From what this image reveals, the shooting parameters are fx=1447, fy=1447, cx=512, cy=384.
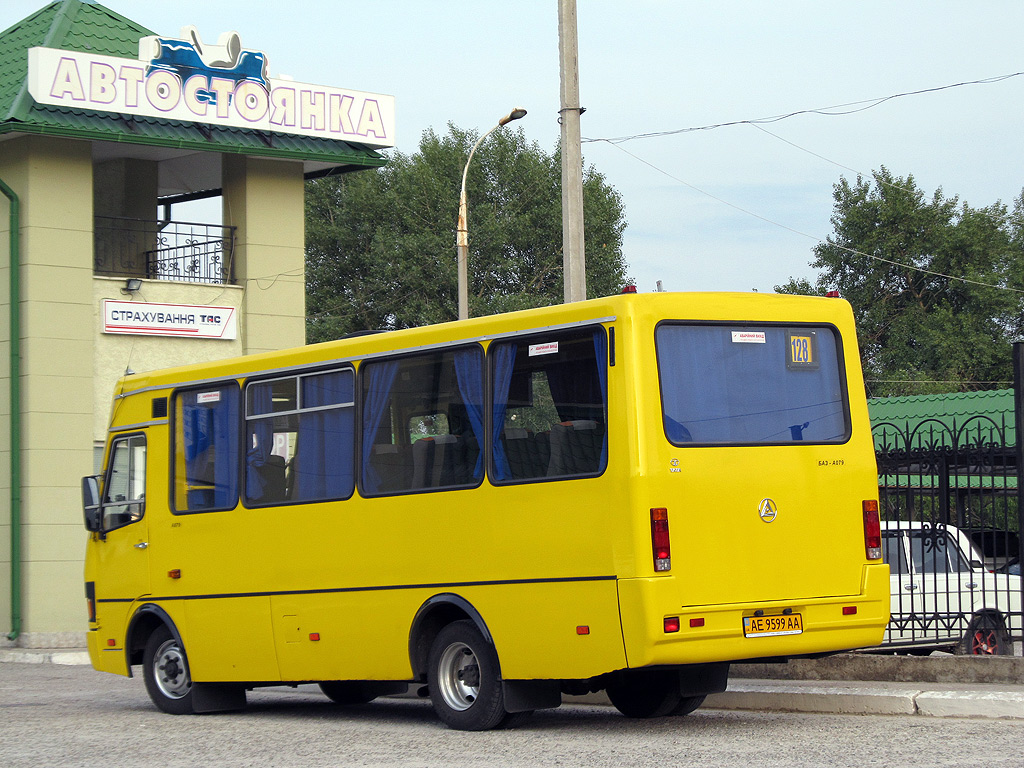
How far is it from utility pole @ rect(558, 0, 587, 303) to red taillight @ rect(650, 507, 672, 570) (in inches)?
216

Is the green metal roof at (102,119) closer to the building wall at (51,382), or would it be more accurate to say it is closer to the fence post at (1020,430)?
the building wall at (51,382)

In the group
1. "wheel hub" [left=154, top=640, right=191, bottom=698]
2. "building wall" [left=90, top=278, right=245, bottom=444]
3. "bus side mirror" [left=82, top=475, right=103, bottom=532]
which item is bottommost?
"wheel hub" [left=154, top=640, right=191, bottom=698]

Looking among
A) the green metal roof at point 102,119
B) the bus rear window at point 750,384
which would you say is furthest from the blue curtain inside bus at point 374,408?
the green metal roof at point 102,119

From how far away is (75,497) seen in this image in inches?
856

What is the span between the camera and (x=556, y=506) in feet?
31.3

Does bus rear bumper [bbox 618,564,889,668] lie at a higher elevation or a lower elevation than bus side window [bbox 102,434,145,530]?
lower

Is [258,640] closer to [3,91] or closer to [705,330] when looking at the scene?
[705,330]

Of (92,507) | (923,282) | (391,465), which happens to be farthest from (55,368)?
(923,282)

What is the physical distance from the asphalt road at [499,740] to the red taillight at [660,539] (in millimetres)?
1141

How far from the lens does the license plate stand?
937 centimetres

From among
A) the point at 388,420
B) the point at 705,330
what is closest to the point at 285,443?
the point at 388,420

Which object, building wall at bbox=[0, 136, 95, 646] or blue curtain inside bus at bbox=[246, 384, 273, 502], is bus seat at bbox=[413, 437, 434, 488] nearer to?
blue curtain inside bus at bbox=[246, 384, 273, 502]

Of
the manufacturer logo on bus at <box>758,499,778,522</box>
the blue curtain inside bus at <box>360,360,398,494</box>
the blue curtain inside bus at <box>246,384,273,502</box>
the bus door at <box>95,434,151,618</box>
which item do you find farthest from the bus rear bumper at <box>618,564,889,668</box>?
the bus door at <box>95,434,151,618</box>

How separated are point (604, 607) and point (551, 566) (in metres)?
0.55
